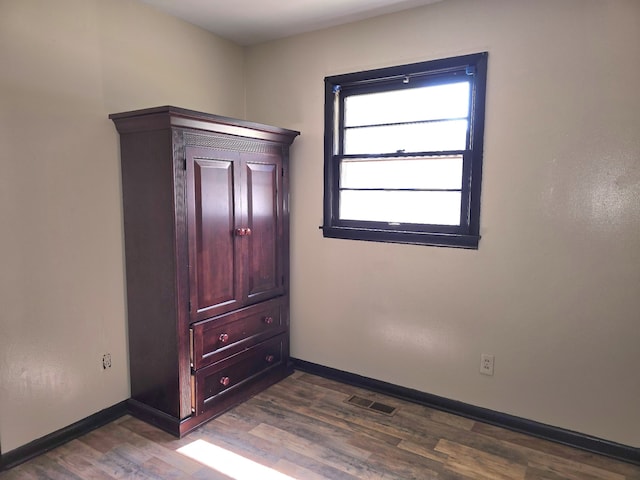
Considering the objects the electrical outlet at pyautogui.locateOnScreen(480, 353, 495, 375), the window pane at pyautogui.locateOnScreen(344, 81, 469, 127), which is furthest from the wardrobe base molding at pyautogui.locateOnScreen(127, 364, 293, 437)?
the window pane at pyautogui.locateOnScreen(344, 81, 469, 127)

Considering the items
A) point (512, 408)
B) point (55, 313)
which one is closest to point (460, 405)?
point (512, 408)

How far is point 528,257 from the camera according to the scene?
223cm

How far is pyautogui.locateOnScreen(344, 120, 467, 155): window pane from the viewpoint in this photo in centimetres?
242

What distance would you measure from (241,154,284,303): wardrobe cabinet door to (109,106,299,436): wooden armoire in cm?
1

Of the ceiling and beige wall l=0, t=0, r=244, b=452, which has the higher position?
the ceiling

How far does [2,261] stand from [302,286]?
5.73 ft

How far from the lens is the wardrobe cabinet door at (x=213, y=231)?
2.26m

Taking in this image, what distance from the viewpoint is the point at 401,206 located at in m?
2.62

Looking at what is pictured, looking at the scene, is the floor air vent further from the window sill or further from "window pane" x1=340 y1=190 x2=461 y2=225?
"window pane" x1=340 y1=190 x2=461 y2=225

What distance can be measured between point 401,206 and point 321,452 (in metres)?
1.46

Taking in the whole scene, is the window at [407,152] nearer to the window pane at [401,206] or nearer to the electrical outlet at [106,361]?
the window pane at [401,206]

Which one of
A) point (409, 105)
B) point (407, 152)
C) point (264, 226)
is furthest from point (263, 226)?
point (409, 105)

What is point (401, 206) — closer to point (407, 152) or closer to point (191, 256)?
point (407, 152)

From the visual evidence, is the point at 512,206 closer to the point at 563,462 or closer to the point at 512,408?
the point at 512,408
